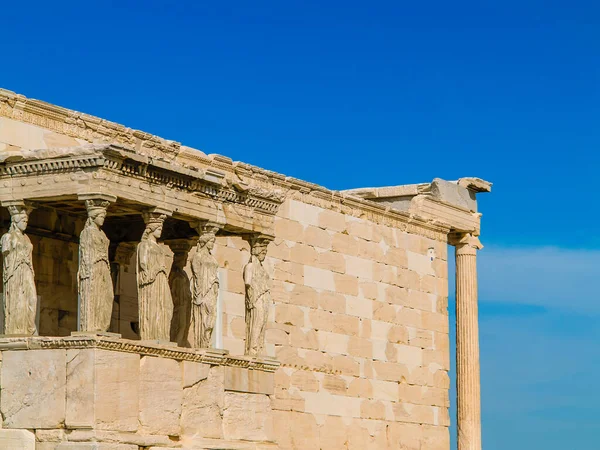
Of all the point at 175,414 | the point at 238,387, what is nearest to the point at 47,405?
the point at 175,414

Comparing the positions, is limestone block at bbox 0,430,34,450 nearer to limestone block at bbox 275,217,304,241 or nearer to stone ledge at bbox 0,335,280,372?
stone ledge at bbox 0,335,280,372

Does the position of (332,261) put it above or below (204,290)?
above

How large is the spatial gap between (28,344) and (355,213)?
7.79 m

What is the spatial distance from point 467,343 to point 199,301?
8.74m

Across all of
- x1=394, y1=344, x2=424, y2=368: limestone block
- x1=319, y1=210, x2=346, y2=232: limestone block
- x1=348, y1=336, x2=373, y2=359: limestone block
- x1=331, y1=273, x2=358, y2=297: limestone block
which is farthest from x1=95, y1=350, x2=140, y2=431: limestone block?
x1=394, y1=344, x2=424, y2=368: limestone block

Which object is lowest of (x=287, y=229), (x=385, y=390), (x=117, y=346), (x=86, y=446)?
(x=86, y=446)

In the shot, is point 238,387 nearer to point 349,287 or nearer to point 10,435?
point 10,435

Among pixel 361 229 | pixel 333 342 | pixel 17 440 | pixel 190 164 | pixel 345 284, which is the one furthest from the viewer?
pixel 361 229

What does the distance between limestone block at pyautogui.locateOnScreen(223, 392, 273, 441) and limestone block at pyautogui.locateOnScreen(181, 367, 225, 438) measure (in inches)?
6.4

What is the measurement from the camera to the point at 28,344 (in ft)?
42.8

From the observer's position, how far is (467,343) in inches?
884

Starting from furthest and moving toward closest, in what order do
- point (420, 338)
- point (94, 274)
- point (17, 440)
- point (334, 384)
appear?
point (420, 338)
point (334, 384)
point (94, 274)
point (17, 440)

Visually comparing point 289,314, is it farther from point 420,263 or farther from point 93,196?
point 93,196

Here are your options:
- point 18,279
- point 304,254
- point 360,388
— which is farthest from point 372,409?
point 18,279
